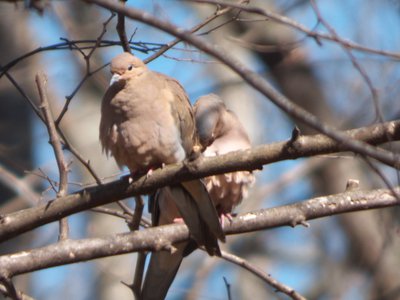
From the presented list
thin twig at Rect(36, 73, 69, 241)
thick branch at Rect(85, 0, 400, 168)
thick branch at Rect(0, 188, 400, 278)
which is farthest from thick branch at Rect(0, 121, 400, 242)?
thick branch at Rect(85, 0, 400, 168)

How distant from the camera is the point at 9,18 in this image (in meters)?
7.82

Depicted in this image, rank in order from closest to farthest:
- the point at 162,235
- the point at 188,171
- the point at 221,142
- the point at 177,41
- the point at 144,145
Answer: the point at 188,171 → the point at 162,235 → the point at 177,41 → the point at 144,145 → the point at 221,142

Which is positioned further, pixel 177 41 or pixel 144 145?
pixel 144 145

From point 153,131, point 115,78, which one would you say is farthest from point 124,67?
point 153,131

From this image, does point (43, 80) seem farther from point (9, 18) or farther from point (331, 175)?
point (331, 175)

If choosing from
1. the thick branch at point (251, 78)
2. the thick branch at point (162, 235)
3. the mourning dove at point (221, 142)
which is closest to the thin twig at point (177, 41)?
the thick branch at point (162, 235)

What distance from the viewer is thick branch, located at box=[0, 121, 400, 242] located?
3.15 meters

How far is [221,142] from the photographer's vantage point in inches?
212

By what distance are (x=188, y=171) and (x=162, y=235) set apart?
1.61 ft

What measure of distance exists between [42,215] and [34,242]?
3.88m

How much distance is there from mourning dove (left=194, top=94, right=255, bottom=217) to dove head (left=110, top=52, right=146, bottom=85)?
31.9 inches

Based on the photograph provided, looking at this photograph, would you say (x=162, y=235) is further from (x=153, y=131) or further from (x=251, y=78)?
(x=251, y=78)

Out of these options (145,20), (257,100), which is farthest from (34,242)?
(145,20)

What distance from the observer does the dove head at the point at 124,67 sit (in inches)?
170
